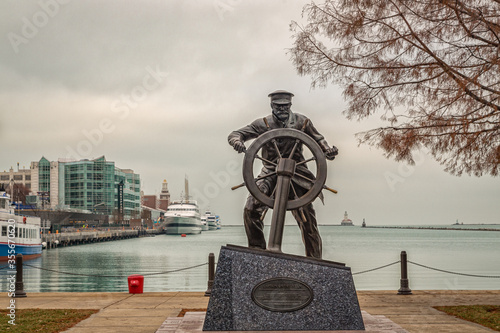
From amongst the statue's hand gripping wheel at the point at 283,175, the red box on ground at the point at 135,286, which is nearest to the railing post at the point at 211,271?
the red box on ground at the point at 135,286

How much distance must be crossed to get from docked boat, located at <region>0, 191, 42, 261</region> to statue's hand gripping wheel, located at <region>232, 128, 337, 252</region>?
1259 inches

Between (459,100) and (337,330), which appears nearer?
(337,330)

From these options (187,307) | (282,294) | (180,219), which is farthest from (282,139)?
(180,219)

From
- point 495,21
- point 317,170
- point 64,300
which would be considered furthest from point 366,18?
point 64,300

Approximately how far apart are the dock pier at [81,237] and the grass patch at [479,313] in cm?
6003

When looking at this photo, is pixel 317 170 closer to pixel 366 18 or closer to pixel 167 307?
pixel 366 18

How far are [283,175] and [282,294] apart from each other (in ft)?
5.35

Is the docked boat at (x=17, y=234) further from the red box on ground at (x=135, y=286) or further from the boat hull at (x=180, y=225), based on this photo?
the boat hull at (x=180, y=225)

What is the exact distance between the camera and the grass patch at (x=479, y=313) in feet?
32.0

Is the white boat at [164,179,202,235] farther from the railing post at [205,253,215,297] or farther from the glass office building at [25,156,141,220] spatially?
the railing post at [205,253,215,297]

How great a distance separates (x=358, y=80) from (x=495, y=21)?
2839 millimetres

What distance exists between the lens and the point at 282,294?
6.98 metres

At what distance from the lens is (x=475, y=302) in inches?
495

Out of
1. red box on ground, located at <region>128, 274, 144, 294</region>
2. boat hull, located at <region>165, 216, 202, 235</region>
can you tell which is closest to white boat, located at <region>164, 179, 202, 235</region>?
boat hull, located at <region>165, 216, 202, 235</region>
